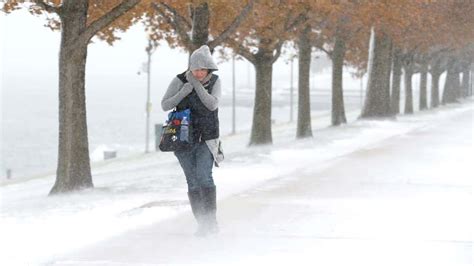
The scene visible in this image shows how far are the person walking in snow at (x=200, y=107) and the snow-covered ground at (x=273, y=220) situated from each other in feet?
2.34

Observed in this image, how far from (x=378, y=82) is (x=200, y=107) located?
1157 inches

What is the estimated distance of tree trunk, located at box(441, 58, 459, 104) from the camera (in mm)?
72250

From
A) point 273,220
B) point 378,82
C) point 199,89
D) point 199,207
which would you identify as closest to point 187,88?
point 199,89

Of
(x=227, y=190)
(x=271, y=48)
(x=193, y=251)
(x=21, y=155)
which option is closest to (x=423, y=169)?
(x=227, y=190)

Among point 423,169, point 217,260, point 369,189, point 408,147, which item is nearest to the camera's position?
point 217,260

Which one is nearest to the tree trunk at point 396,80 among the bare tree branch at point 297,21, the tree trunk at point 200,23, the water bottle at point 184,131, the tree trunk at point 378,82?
the tree trunk at point 378,82

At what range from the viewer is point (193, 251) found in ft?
27.0

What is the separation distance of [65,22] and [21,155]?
61.6m

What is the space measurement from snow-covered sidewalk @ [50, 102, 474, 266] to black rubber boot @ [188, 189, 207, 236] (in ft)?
A: 0.42

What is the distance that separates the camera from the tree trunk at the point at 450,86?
237 feet

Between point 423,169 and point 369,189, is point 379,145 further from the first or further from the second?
point 369,189

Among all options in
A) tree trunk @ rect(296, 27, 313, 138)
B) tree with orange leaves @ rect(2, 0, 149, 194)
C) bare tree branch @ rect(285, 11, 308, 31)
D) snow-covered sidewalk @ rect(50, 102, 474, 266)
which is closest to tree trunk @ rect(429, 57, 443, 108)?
tree trunk @ rect(296, 27, 313, 138)

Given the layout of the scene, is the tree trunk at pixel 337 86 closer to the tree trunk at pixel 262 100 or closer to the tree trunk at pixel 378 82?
the tree trunk at pixel 378 82

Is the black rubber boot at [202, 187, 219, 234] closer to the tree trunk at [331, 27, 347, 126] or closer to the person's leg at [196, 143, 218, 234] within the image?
the person's leg at [196, 143, 218, 234]
